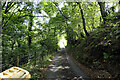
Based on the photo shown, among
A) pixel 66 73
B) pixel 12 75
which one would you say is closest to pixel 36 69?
pixel 66 73

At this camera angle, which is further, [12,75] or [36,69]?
[36,69]

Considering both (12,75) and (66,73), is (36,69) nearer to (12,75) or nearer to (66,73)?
(66,73)

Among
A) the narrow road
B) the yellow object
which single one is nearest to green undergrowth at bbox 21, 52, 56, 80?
the narrow road

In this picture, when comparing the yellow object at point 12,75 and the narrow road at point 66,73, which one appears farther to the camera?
the narrow road at point 66,73

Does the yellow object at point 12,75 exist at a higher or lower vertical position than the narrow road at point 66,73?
higher

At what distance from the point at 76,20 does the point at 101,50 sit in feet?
24.3

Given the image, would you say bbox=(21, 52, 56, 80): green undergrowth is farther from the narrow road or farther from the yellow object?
the yellow object

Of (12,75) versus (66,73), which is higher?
(12,75)

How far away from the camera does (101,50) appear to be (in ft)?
22.4

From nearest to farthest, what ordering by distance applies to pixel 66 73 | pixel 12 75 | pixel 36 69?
pixel 12 75, pixel 66 73, pixel 36 69

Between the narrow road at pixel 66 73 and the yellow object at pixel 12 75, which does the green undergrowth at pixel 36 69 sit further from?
the yellow object at pixel 12 75

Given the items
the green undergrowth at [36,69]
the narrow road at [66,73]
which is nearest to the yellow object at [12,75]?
the green undergrowth at [36,69]

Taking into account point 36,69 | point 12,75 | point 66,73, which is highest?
point 12,75

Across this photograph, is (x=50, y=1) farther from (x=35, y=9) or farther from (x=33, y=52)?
(x=33, y=52)
